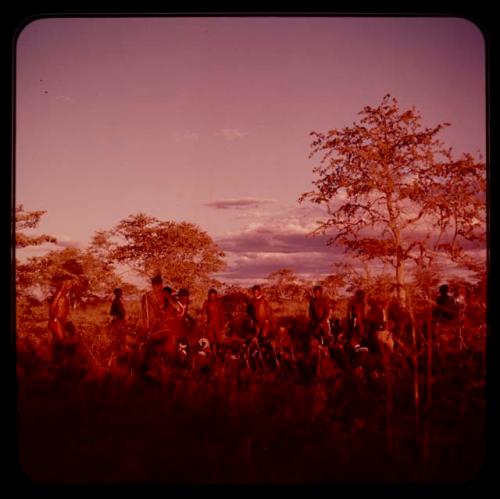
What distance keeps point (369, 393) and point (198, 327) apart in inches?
175

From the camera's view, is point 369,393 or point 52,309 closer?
point 369,393

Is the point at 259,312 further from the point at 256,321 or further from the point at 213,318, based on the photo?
the point at 213,318

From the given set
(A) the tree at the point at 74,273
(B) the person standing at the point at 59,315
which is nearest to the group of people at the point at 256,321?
(B) the person standing at the point at 59,315

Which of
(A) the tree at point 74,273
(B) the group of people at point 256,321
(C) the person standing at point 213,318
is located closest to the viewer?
(B) the group of people at point 256,321

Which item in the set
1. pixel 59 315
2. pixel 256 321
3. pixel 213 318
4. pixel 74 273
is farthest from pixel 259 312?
pixel 74 273

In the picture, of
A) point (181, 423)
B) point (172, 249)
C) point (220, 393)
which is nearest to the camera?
point (181, 423)

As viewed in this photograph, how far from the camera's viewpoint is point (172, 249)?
14422mm

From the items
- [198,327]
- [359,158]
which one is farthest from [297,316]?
[359,158]

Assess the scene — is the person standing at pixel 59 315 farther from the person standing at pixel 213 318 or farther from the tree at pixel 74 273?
the tree at pixel 74 273

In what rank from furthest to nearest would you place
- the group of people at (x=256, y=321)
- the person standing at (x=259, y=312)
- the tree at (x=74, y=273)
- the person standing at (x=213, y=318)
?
the tree at (x=74, y=273) < the person standing at (x=213, y=318) < the person standing at (x=259, y=312) < the group of people at (x=256, y=321)

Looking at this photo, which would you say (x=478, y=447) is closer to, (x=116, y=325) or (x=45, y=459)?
(x=45, y=459)

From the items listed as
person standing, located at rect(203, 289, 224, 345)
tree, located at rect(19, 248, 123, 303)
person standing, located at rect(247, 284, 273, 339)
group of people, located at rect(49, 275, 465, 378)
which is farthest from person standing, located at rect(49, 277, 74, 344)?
tree, located at rect(19, 248, 123, 303)

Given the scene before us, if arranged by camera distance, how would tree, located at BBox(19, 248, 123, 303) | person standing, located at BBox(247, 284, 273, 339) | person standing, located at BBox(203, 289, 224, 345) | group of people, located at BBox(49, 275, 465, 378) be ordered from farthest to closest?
tree, located at BBox(19, 248, 123, 303)
person standing, located at BBox(203, 289, 224, 345)
person standing, located at BBox(247, 284, 273, 339)
group of people, located at BBox(49, 275, 465, 378)

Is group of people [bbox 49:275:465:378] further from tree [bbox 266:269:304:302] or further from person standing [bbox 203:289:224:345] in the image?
tree [bbox 266:269:304:302]
